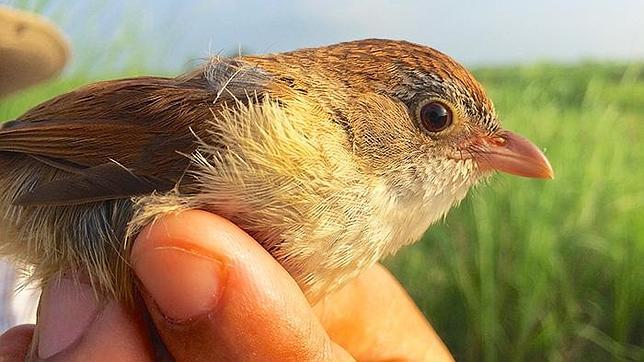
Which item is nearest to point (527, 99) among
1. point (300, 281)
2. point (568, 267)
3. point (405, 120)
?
point (568, 267)

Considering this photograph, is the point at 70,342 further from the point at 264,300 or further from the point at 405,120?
the point at 405,120

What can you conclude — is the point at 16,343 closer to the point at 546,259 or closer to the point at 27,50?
the point at 27,50

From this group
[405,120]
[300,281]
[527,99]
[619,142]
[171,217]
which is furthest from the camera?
[527,99]

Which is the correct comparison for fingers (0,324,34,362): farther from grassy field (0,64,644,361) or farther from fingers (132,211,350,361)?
grassy field (0,64,644,361)

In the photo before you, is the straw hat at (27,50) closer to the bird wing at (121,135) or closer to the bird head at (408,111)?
the bird wing at (121,135)

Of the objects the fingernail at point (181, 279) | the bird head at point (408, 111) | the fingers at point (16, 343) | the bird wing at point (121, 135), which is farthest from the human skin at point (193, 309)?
the bird head at point (408, 111)

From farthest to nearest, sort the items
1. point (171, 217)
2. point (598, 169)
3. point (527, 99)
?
point (527, 99)
point (598, 169)
point (171, 217)

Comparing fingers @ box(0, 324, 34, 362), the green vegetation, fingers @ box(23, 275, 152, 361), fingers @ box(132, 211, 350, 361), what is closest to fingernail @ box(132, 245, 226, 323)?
fingers @ box(132, 211, 350, 361)
